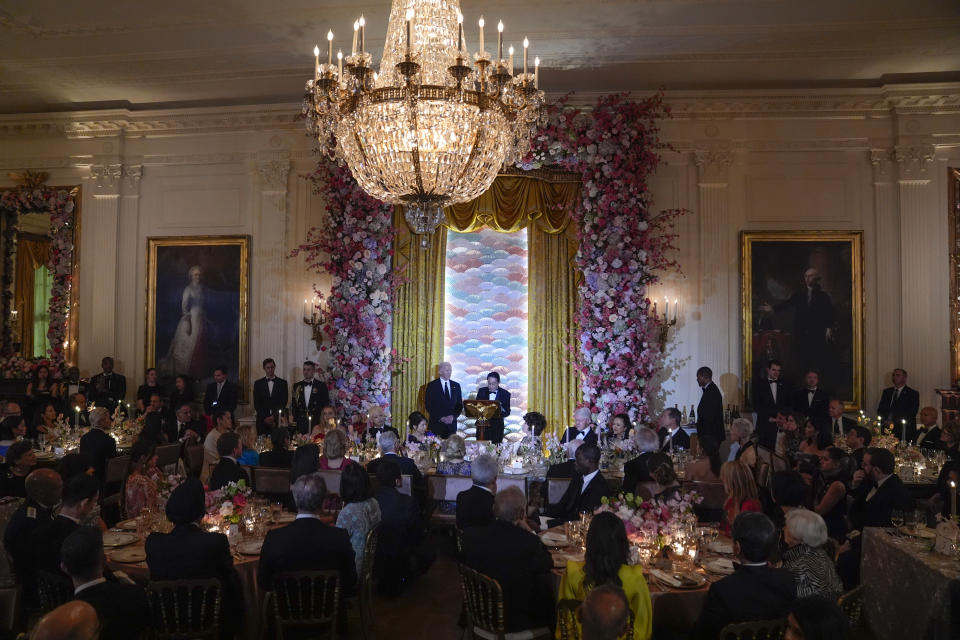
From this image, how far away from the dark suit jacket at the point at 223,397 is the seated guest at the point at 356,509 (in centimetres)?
659

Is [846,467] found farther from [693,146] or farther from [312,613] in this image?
[693,146]

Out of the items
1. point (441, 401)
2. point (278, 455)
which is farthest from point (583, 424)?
point (278, 455)

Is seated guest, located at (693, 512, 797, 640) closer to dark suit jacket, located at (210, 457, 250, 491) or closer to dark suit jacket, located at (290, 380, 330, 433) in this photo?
dark suit jacket, located at (210, 457, 250, 491)

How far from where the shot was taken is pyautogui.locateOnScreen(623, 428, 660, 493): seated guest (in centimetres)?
629

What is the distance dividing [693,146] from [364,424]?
6315 millimetres

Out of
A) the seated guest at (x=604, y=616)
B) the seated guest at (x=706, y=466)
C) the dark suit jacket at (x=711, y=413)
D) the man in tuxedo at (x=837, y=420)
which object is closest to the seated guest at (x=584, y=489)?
the seated guest at (x=706, y=466)

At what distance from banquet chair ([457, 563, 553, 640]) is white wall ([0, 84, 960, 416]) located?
720 cm

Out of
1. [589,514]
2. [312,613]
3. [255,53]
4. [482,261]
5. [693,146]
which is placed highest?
[255,53]

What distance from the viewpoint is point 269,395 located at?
11.1 m

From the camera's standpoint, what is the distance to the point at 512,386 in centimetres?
1170

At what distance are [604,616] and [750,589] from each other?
1278mm

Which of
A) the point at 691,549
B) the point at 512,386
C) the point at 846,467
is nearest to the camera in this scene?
the point at 691,549

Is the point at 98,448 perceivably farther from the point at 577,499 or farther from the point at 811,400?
the point at 811,400

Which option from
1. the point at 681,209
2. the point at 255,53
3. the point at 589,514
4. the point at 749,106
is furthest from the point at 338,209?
the point at 589,514
